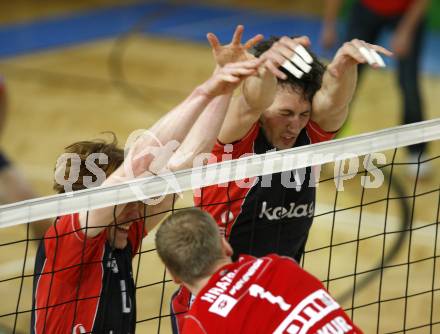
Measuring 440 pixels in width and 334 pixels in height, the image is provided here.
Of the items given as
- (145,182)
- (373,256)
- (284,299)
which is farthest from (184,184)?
(373,256)

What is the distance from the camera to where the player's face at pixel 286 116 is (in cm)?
341

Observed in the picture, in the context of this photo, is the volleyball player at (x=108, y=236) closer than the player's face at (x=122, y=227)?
Yes

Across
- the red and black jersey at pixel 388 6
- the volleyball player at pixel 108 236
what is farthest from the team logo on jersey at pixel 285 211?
the red and black jersey at pixel 388 6

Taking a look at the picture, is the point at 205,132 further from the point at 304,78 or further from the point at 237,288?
the point at 237,288

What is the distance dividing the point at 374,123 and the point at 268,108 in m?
5.45

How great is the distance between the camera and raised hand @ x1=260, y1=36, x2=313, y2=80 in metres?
3.17

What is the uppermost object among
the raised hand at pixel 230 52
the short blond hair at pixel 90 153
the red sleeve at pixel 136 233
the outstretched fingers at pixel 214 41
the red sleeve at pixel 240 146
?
the outstretched fingers at pixel 214 41

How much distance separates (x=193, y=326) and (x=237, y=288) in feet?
0.56

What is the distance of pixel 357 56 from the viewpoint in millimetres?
3305

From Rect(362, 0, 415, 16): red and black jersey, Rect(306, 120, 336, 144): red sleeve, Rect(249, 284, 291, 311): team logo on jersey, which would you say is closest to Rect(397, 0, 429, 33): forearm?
Rect(362, 0, 415, 16): red and black jersey

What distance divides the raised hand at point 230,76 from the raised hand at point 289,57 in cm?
9

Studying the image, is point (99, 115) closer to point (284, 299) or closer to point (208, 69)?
point (208, 69)

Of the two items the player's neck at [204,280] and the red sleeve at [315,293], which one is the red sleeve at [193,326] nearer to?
the player's neck at [204,280]

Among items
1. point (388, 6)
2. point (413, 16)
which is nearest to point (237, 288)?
point (413, 16)
